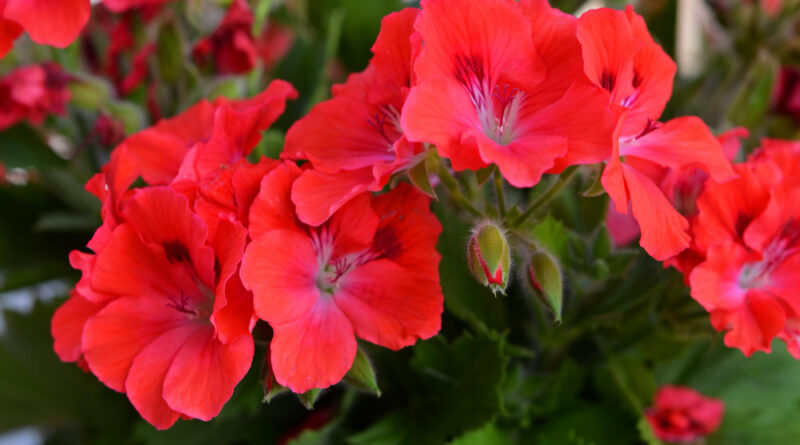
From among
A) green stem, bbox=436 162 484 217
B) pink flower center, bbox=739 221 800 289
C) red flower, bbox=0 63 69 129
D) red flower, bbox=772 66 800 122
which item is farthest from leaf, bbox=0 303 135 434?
red flower, bbox=772 66 800 122

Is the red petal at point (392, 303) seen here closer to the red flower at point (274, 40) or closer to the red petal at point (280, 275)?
the red petal at point (280, 275)

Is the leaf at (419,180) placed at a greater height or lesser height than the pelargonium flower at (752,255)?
greater

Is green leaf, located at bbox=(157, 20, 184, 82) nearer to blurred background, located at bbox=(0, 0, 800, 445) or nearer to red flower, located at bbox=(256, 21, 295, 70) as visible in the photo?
blurred background, located at bbox=(0, 0, 800, 445)

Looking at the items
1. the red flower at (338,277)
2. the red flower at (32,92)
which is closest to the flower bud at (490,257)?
the red flower at (338,277)

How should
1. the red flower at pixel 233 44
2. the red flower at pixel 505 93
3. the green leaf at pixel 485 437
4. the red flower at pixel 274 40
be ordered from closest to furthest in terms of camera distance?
1. the red flower at pixel 505 93
2. the green leaf at pixel 485 437
3. the red flower at pixel 233 44
4. the red flower at pixel 274 40

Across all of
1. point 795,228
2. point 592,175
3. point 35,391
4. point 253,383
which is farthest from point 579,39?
point 35,391
